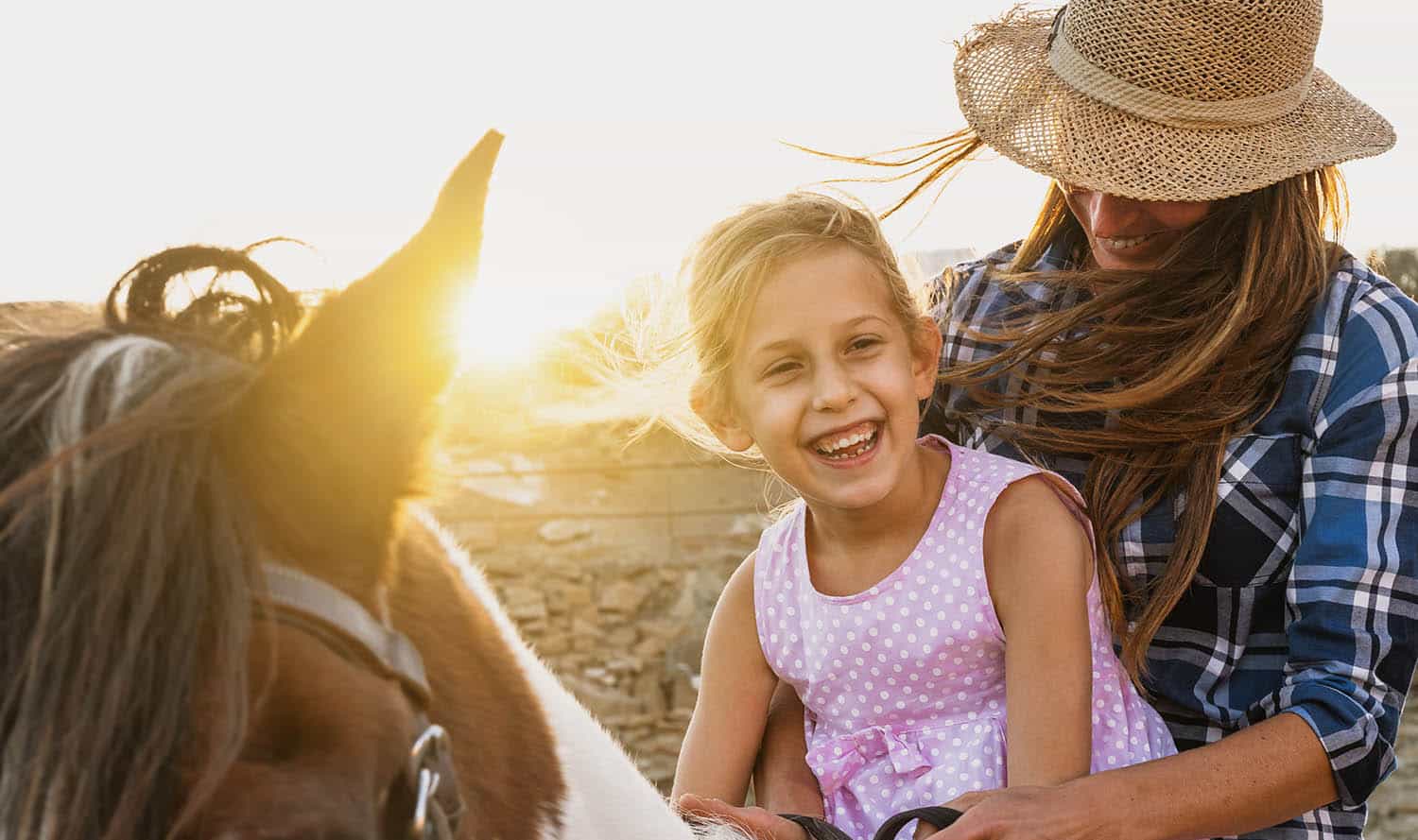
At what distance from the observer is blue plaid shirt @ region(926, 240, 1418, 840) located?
207 cm

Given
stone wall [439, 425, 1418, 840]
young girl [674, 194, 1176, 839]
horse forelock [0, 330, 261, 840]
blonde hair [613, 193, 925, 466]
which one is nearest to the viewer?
horse forelock [0, 330, 261, 840]

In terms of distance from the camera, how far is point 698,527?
8.55m

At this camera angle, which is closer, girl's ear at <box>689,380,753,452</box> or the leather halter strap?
the leather halter strap

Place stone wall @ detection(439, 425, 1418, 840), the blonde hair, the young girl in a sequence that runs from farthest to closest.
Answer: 1. stone wall @ detection(439, 425, 1418, 840)
2. the blonde hair
3. the young girl

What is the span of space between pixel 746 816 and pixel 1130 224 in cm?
132

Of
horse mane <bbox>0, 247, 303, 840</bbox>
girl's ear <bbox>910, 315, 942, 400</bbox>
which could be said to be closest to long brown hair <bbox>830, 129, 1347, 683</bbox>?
girl's ear <bbox>910, 315, 942, 400</bbox>

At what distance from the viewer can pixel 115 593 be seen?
0.83 meters

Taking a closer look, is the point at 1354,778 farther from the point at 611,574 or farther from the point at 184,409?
the point at 611,574

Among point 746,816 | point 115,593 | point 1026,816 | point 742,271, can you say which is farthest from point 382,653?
point 742,271

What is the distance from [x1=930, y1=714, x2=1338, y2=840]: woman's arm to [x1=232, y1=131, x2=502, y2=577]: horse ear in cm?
112

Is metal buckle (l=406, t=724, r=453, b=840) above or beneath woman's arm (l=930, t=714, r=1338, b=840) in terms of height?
above

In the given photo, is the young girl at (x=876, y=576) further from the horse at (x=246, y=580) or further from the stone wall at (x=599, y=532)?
the stone wall at (x=599, y=532)

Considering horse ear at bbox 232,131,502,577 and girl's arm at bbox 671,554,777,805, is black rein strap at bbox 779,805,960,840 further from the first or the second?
horse ear at bbox 232,131,502,577

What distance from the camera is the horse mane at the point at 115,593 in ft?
2.65
